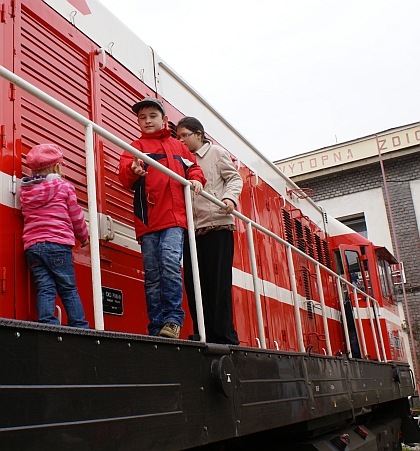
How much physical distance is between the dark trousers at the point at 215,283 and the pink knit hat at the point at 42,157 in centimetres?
99

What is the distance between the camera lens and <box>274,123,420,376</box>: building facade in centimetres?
1359

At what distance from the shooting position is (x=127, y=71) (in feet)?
12.2

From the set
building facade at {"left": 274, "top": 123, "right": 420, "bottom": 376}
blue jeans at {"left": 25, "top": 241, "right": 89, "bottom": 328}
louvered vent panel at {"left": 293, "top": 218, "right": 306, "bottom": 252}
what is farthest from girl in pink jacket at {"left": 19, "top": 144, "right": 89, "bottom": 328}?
building facade at {"left": 274, "top": 123, "right": 420, "bottom": 376}

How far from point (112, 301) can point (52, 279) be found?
2.04 ft

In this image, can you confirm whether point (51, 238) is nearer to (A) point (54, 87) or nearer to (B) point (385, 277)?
(A) point (54, 87)

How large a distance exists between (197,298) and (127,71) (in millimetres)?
1817

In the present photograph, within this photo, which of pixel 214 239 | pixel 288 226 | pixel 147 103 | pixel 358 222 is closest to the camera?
pixel 147 103

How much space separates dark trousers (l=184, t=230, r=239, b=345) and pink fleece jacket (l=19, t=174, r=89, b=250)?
0.92 metres

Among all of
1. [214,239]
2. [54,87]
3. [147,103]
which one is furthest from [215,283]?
[54,87]

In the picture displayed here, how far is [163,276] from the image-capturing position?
2.62 metres

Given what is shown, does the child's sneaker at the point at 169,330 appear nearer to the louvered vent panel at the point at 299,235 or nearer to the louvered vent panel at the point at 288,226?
the louvered vent panel at the point at 288,226

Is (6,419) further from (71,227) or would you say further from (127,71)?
(127,71)

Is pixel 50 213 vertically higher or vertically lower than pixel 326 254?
lower

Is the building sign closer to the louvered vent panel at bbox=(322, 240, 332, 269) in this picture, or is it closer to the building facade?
the building facade
